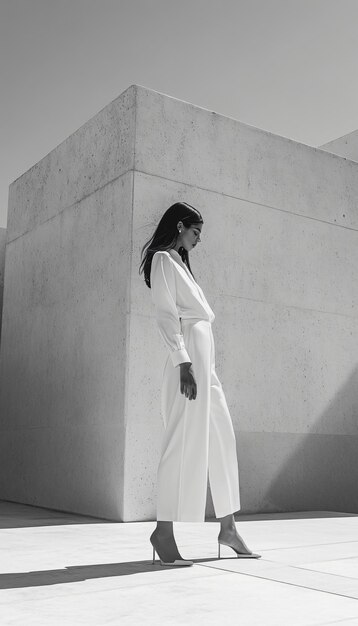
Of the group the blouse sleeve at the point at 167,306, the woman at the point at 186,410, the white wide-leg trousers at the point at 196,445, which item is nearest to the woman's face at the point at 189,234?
the woman at the point at 186,410

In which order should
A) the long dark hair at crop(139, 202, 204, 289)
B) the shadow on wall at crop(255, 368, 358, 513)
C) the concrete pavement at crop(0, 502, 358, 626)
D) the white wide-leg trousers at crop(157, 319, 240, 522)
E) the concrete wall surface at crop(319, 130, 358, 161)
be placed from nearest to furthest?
1. the concrete pavement at crop(0, 502, 358, 626)
2. the white wide-leg trousers at crop(157, 319, 240, 522)
3. the long dark hair at crop(139, 202, 204, 289)
4. the shadow on wall at crop(255, 368, 358, 513)
5. the concrete wall surface at crop(319, 130, 358, 161)

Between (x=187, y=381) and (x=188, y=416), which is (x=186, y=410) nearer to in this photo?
(x=188, y=416)

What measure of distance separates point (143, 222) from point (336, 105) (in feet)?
13.5

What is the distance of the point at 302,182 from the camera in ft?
20.7

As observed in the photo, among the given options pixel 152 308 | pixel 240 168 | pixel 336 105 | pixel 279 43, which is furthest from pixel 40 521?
pixel 336 105

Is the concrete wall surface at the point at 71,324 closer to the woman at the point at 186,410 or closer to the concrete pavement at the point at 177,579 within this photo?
the concrete pavement at the point at 177,579

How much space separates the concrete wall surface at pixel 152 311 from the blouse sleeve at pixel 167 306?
6.30 feet

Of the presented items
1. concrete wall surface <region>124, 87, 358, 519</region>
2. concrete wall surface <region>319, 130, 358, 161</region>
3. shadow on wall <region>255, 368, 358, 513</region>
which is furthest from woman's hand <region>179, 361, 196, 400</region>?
concrete wall surface <region>319, 130, 358, 161</region>

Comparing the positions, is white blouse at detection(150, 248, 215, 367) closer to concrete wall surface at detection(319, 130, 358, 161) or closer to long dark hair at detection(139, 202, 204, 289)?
long dark hair at detection(139, 202, 204, 289)

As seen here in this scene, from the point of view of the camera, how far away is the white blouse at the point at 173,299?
3.03m

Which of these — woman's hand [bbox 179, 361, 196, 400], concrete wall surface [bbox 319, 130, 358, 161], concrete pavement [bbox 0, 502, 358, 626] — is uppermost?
concrete wall surface [bbox 319, 130, 358, 161]

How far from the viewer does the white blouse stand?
3031 mm

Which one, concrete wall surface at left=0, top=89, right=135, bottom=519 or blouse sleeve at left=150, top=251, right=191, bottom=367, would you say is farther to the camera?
concrete wall surface at left=0, top=89, right=135, bottom=519

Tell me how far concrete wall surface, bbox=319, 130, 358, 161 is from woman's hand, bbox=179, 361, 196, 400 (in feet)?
23.0
